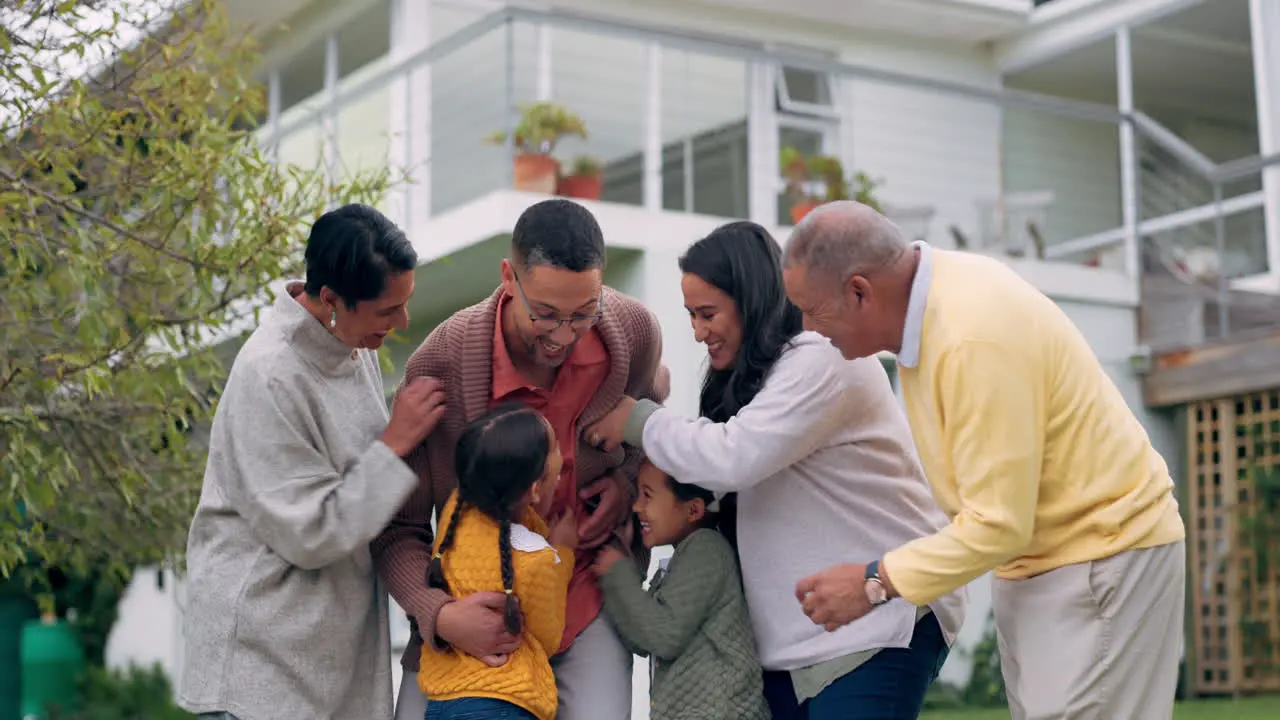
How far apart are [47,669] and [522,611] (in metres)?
13.9

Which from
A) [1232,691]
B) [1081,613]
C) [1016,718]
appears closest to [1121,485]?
[1081,613]

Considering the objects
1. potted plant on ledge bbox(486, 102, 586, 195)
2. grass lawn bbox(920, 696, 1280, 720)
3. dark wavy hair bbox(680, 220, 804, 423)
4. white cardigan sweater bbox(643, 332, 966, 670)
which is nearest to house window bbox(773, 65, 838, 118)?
potted plant on ledge bbox(486, 102, 586, 195)

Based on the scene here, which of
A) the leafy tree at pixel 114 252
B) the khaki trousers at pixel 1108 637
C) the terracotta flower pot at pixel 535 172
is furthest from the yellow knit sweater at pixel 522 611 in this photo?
the terracotta flower pot at pixel 535 172

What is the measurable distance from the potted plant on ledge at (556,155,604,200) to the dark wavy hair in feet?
24.7

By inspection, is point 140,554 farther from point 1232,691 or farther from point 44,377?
point 1232,691

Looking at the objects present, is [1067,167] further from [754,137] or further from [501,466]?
[501,466]

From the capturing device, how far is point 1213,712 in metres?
10.6

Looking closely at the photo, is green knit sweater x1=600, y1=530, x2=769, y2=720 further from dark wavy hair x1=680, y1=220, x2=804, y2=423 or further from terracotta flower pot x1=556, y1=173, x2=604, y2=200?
terracotta flower pot x1=556, y1=173, x2=604, y2=200

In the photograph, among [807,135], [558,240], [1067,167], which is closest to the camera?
[558,240]

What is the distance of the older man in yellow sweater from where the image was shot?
3287mm

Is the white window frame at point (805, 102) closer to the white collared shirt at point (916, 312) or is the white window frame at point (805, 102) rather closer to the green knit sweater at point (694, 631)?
the green knit sweater at point (694, 631)

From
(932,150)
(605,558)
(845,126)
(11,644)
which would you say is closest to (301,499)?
(605,558)

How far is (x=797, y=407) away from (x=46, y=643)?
14317 millimetres

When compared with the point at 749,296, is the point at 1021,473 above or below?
below
